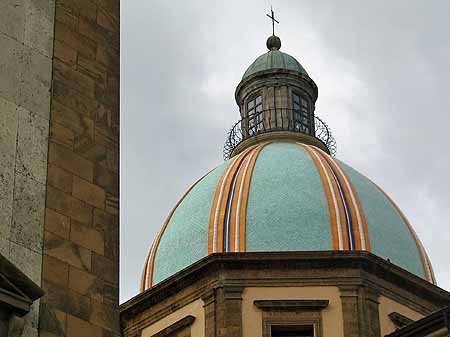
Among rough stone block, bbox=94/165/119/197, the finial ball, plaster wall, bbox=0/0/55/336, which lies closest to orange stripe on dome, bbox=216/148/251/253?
the finial ball

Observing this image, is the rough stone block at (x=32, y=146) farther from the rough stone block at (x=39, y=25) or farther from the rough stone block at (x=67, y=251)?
the rough stone block at (x=39, y=25)

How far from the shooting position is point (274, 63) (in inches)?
1490

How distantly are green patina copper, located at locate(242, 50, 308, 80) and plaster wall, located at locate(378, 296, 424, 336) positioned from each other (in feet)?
27.8

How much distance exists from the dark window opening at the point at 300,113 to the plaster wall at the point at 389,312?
21.8ft

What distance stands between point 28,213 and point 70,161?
2.85 ft

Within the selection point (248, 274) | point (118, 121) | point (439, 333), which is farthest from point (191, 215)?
point (118, 121)

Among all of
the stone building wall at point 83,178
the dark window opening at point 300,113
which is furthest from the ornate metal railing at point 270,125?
the stone building wall at point 83,178

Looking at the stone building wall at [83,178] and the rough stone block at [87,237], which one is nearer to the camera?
the stone building wall at [83,178]

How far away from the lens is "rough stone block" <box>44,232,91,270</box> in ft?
41.8

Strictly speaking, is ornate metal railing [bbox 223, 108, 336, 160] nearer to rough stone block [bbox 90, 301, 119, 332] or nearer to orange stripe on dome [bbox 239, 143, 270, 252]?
orange stripe on dome [bbox 239, 143, 270, 252]

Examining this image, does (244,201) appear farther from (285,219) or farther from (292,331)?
(292,331)

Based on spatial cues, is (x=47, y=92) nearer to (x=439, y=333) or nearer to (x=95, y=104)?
(x=95, y=104)

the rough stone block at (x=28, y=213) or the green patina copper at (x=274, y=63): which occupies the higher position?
the green patina copper at (x=274, y=63)

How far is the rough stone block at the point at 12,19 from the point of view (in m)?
13.4
